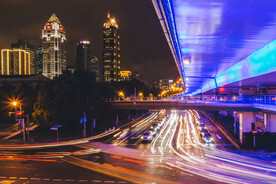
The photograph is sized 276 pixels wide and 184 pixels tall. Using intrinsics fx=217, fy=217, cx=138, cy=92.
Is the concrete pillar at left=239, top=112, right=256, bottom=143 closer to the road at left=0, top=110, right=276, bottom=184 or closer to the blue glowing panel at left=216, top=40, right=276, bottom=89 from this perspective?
the blue glowing panel at left=216, top=40, right=276, bottom=89

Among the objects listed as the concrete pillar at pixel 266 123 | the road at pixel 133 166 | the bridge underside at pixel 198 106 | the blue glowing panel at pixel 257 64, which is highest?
the blue glowing panel at pixel 257 64

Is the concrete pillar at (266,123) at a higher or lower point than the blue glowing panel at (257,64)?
lower

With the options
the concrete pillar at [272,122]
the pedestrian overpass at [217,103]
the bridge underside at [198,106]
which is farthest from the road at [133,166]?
the concrete pillar at [272,122]

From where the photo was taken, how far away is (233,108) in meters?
31.3

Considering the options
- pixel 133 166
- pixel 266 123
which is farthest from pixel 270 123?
pixel 133 166

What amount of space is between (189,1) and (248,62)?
15.3m

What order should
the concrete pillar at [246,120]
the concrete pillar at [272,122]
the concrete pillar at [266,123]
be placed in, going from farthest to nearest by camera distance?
the concrete pillar at [266,123]
the concrete pillar at [272,122]
the concrete pillar at [246,120]

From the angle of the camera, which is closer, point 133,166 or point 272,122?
point 133,166

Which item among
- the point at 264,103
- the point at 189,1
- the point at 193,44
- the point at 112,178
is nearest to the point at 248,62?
the point at 264,103

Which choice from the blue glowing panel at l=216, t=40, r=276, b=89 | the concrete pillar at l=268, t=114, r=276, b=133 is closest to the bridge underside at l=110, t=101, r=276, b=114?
the blue glowing panel at l=216, t=40, r=276, b=89

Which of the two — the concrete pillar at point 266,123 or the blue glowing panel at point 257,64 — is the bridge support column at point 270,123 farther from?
the blue glowing panel at point 257,64

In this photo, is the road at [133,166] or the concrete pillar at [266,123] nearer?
the road at [133,166]

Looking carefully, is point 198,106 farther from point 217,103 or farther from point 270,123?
point 270,123

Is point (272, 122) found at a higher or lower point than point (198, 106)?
lower
